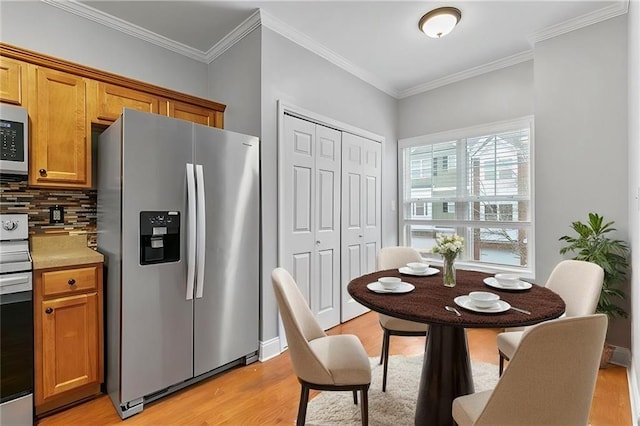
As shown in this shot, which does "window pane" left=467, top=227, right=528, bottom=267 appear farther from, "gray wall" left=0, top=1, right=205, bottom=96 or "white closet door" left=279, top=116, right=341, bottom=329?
"gray wall" left=0, top=1, right=205, bottom=96

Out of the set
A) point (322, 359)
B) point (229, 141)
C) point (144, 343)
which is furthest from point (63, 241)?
point (322, 359)

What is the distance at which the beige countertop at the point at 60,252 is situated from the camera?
1.90 m

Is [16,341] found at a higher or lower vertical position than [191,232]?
lower

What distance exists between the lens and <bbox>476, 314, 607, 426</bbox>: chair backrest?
38.6 inches

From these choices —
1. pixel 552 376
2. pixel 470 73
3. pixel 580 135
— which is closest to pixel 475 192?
pixel 580 135

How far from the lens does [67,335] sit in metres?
1.95

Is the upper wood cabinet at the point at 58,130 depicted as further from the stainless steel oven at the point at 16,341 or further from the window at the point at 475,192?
the window at the point at 475,192

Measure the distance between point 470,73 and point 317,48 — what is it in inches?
73.9

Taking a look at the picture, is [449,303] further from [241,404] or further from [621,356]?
[621,356]

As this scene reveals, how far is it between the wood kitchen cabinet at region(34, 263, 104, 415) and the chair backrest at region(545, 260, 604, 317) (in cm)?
297

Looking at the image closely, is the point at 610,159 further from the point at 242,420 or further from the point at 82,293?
the point at 82,293

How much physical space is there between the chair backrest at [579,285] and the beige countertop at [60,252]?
2988mm

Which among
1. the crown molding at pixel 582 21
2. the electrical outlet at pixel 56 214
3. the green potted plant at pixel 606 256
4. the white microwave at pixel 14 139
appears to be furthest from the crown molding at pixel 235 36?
the green potted plant at pixel 606 256

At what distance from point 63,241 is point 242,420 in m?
1.87
